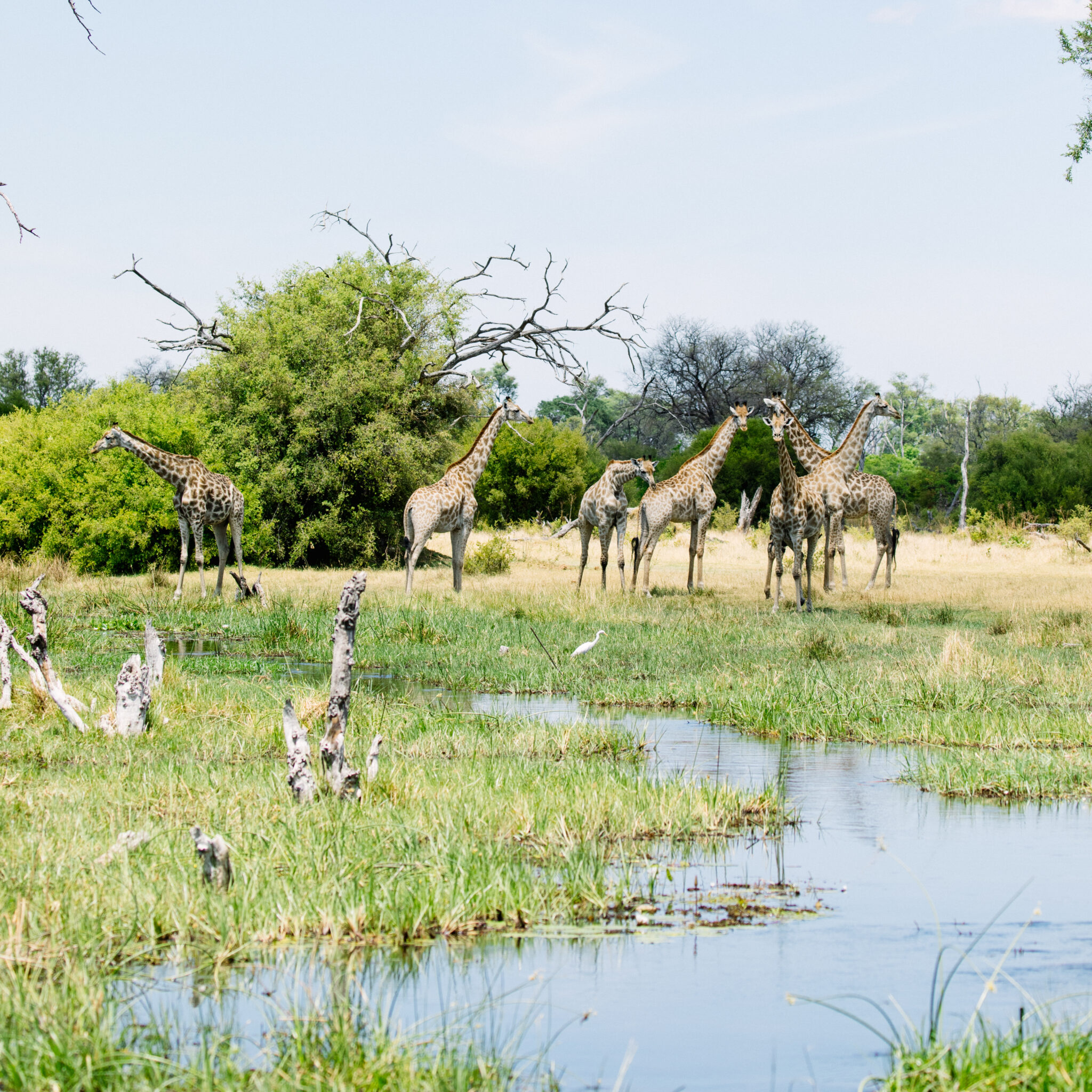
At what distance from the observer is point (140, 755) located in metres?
7.23

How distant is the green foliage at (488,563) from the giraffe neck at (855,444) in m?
8.31

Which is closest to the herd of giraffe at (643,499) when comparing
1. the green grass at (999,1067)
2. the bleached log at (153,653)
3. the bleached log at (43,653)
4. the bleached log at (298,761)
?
the bleached log at (153,653)

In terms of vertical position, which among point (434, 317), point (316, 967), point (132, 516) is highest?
point (434, 317)

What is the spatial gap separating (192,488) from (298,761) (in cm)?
1487

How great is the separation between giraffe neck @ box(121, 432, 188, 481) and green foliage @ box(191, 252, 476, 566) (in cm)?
818

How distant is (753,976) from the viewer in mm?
4086

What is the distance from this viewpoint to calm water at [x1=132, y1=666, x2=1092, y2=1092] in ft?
11.4

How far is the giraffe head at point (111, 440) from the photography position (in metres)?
20.1

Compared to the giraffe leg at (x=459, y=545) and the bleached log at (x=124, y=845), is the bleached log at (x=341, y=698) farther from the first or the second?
the giraffe leg at (x=459, y=545)

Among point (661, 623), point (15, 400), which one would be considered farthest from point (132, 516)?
point (15, 400)

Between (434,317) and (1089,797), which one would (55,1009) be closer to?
(1089,797)

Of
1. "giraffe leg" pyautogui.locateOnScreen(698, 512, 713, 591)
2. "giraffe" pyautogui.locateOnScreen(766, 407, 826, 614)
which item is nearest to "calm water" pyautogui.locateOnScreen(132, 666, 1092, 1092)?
"giraffe" pyautogui.locateOnScreen(766, 407, 826, 614)

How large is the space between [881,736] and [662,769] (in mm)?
1964

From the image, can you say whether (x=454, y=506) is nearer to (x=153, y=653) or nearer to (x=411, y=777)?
(x=153, y=653)
